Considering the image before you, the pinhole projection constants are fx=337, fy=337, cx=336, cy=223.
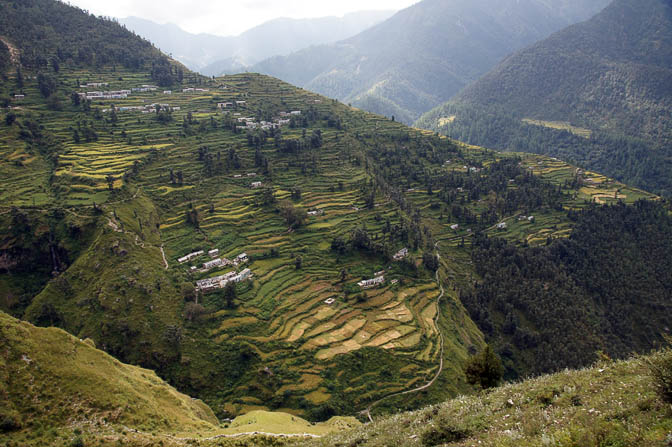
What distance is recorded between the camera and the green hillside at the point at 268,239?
1901 inches

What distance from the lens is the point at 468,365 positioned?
90.1 feet

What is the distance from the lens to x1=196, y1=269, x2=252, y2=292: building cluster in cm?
5703

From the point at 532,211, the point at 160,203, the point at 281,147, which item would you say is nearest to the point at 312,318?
the point at 160,203

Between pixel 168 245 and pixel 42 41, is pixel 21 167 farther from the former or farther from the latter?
pixel 42 41

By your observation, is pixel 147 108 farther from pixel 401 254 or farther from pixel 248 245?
pixel 401 254

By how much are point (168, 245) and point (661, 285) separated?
404 ft

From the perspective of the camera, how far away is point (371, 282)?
65.9 metres

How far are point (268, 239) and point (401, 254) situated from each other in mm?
29203

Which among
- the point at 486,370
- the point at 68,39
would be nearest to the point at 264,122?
the point at 68,39

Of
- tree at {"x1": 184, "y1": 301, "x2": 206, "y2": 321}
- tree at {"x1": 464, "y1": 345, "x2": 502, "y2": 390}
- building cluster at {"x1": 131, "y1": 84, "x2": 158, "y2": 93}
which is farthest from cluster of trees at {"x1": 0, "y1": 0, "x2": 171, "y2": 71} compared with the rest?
tree at {"x1": 464, "y1": 345, "x2": 502, "y2": 390}

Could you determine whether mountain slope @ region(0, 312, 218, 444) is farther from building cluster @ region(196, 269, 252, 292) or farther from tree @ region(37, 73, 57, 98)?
tree @ region(37, 73, 57, 98)

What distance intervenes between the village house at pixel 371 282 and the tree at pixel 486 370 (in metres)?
38.1

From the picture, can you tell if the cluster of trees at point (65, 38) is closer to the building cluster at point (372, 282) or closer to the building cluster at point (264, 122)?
the building cluster at point (264, 122)

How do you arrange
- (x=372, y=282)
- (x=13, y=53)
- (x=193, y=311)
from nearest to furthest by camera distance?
(x=193, y=311), (x=372, y=282), (x=13, y=53)
